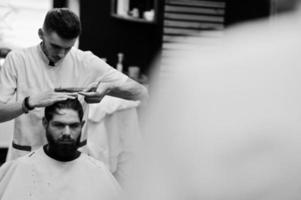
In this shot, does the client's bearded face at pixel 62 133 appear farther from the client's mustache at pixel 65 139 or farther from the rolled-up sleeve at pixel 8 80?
the rolled-up sleeve at pixel 8 80

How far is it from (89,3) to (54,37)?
251 cm

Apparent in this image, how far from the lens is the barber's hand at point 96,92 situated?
2.02m

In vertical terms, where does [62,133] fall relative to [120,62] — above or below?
below

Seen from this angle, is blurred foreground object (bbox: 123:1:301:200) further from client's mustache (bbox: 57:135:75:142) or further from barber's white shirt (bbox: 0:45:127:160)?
barber's white shirt (bbox: 0:45:127:160)

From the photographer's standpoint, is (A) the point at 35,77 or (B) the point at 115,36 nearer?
(A) the point at 35,77

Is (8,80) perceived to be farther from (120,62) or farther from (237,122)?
(120,62)

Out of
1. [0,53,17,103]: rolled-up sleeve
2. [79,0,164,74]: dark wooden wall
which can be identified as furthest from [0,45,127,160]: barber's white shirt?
[79,0,164,74]: dark wooden wall

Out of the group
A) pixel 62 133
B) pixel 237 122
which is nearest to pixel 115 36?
pixel 62 133

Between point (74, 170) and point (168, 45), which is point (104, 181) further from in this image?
point (168, 45)

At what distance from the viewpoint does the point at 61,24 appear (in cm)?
209

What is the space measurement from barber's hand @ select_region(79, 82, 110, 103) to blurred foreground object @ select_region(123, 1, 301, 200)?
144cm

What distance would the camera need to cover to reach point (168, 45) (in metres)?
4.35

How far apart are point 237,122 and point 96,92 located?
1.52 m

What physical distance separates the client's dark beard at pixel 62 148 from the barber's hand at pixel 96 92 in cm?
Answer: 21
